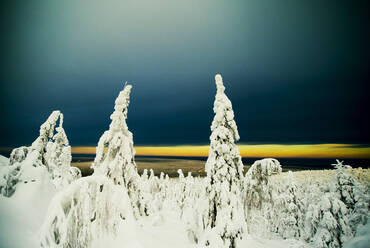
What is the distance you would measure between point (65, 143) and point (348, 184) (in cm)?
2987

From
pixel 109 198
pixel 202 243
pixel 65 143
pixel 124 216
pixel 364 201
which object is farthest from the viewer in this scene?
pixel 65 143

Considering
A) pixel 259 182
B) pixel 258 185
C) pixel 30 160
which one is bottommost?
pixel 258 185

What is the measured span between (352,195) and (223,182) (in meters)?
14.1

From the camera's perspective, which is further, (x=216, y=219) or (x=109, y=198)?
(x=216, y=219)

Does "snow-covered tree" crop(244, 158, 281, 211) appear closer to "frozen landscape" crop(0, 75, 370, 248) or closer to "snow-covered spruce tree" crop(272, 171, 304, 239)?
"frozen landscape" crop(0, 75, 370, 248)

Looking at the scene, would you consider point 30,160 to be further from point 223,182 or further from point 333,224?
point 333,224

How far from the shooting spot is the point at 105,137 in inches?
594

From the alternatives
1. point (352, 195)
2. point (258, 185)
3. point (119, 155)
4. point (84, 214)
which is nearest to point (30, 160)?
point (84, 214)

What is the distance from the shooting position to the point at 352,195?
679 inches

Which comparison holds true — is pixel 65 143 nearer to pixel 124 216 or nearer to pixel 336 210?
pixel 124 216

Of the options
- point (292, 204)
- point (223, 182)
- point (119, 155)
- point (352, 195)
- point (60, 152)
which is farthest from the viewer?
point (292, 204)

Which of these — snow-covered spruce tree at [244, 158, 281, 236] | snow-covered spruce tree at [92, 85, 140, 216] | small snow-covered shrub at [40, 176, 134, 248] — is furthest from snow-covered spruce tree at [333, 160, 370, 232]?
small snow-covered shrub at [40, 176, 134, 248]

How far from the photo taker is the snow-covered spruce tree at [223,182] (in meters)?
11.3

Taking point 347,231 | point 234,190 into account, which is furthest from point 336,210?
point 234,190
